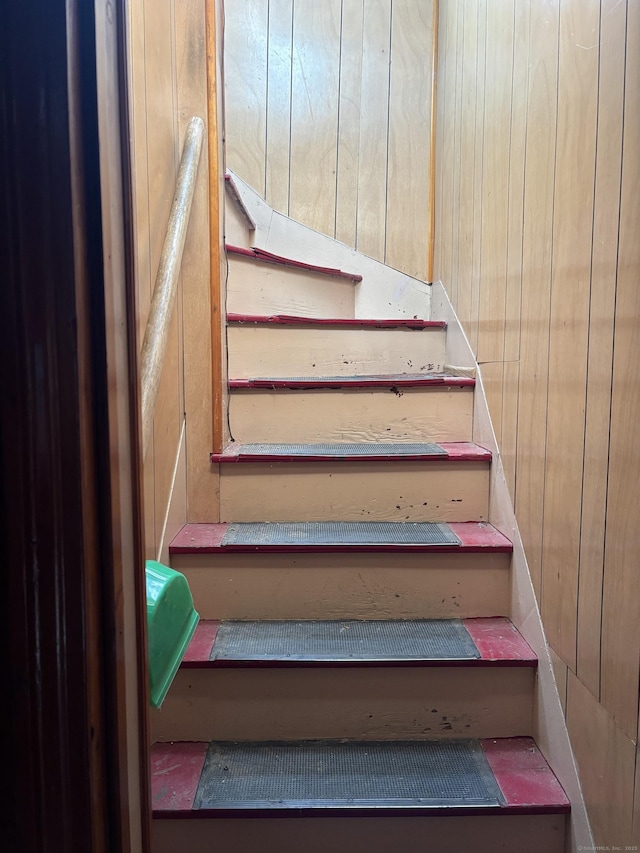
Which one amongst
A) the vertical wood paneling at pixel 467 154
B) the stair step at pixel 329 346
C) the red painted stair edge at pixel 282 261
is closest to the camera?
the vertical wood paneling at pixel 467 154

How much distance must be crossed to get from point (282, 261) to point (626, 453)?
157cm

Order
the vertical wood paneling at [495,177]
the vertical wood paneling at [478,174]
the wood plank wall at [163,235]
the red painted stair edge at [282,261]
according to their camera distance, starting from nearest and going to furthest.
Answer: the wood plank wall at [163,235], the vertical wood paneling at [495,177], the vertical wood paneling at [478,174], the red painted stair edge at [282,261]

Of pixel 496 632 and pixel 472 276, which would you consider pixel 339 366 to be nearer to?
pixel 472 276

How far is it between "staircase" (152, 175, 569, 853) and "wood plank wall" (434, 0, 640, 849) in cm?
18

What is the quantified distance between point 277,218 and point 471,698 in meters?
2.09

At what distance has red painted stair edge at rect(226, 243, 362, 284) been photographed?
196 cm

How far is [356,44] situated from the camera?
2475mm

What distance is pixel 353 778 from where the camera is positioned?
42.1 inches

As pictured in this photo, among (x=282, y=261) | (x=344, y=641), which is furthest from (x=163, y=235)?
(x=344, y=641)

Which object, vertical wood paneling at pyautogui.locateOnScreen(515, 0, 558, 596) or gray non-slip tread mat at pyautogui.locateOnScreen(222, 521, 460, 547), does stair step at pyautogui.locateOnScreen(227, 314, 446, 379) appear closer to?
gray non-slip tread mat at pyautogui.locateOnScreen(222, 521, 460, 547)

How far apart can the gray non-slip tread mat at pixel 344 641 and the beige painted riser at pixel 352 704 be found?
0.03 m

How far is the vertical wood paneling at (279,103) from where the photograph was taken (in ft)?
8.01

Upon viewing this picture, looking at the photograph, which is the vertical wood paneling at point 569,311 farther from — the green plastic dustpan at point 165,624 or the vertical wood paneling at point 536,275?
the green plastic dustpan at point 165,624

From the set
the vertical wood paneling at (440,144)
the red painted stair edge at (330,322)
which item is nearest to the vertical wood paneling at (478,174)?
the red painted stair edge at (330,322)
